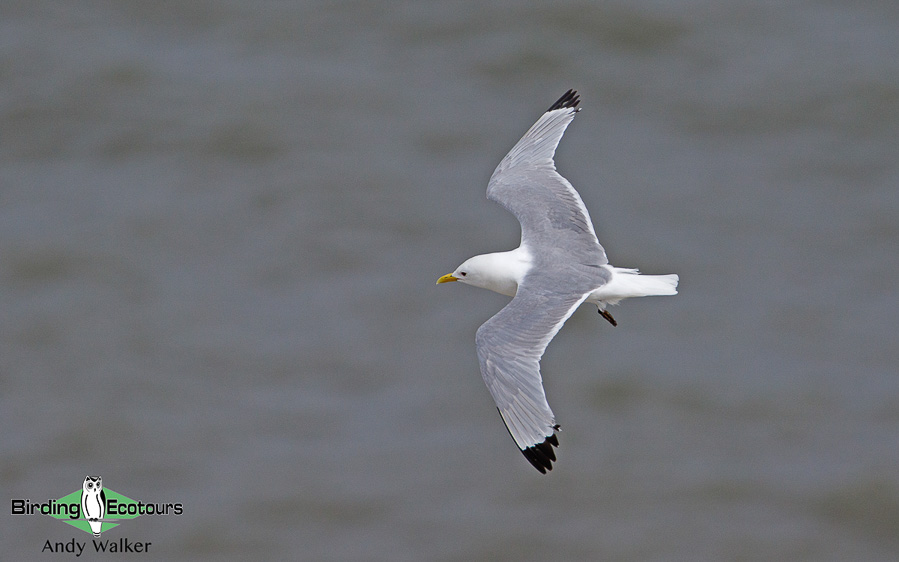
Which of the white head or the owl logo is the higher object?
the white head

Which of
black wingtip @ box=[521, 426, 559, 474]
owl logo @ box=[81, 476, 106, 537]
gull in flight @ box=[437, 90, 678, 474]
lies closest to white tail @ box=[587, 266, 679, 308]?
gull in flight @ box=[437, 90, 678, 474]

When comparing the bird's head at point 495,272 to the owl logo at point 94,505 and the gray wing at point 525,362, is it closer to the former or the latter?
the gray wing at point 525,362

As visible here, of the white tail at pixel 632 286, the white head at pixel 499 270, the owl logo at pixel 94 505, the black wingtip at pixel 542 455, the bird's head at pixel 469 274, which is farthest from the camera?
the owl logo at pixel 94 505

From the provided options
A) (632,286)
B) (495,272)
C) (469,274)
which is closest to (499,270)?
(495,272)

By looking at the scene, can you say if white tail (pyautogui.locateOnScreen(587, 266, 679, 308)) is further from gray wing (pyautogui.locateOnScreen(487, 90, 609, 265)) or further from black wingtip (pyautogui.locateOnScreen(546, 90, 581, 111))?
black wingtip (pyautogui.locateOnScreen(546, 90, 581, 111))

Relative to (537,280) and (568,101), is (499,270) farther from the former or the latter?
(568,101)

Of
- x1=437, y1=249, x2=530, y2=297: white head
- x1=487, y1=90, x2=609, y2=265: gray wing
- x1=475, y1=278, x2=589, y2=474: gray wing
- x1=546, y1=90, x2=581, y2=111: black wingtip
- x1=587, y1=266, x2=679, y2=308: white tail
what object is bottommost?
x1=475, y1=278, x2=589, y2=474: gray wing

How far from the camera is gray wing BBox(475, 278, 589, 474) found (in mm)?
5168

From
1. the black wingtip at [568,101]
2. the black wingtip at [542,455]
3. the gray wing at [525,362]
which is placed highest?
the black wingtip at [568,101]

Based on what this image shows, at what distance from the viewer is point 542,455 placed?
511 centimetres

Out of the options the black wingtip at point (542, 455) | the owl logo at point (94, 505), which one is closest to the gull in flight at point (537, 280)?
the black wingtip at point (542, 455)

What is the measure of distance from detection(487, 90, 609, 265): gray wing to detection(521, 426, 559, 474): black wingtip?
118cm

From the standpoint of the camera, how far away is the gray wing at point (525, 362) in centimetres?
517

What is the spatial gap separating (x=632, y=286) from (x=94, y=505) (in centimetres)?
320
